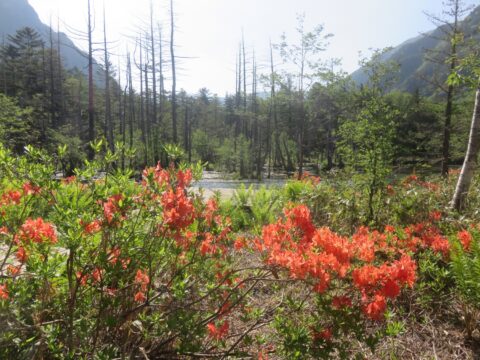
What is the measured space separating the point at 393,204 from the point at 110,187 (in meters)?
4.42

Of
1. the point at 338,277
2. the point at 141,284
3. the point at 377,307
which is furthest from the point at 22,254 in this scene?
the point at 377,307

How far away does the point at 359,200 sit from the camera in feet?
16.6

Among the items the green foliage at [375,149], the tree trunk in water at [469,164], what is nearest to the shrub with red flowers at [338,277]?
the green foliage at [375,149]

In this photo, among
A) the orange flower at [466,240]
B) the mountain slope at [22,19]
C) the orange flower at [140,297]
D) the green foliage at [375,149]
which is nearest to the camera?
the orange flower at [140,297]

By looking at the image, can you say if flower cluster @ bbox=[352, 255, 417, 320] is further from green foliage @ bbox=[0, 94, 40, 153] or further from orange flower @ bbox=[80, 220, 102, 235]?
green foliage @ bbox=[0, 94, 40, 153]

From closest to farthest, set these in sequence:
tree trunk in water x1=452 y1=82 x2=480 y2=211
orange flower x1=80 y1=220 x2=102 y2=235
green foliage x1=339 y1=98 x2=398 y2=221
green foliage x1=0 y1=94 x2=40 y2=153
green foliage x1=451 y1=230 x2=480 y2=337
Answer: orange flower x1=80 y1=220 x2=102 y2=235
green foliage x1=451 y1=230 x2=480 y2=337
tree trunk in water x1=452 y1=82 x2=480 y2=211
green foliage x1=339 y1=98 x2=398 y2=221
green foliage x1=0 y1=94 x2=40 y2=153

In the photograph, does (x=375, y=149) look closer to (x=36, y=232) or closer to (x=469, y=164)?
(x=469, y=164)

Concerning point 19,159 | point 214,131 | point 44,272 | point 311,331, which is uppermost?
point 214,131

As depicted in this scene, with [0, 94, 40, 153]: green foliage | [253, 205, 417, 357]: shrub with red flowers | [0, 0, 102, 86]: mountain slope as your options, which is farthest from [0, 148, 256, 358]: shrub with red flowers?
[0, 0, 102, 86]: mountain slope

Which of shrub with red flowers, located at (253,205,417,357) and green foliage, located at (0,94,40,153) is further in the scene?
green foliage, located at (0,94,40,153)

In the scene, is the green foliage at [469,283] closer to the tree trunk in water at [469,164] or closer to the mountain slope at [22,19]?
the tree trunk in water at [469,164]

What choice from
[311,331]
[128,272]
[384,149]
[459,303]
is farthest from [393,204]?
[128,272]

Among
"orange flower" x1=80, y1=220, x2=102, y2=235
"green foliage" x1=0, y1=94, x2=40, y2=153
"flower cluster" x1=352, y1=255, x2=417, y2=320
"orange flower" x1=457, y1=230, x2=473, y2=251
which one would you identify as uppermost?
"green foliage" x1=0, y1=94, x2=40, y2=153

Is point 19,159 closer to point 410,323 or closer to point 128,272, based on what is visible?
point 128,272
